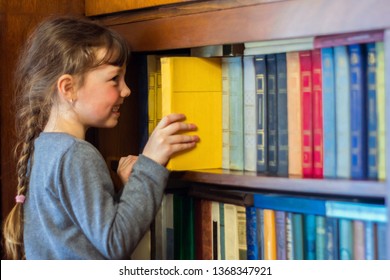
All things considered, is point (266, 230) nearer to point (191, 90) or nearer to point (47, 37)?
point (191, 90)

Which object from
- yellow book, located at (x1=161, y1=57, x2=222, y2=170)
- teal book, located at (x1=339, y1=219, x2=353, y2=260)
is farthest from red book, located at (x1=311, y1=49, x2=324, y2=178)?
yellow book, located at (x1=161, y1=57, x2=222, y2=170)

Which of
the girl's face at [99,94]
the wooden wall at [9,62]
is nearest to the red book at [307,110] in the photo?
the girl's face at [99,94]

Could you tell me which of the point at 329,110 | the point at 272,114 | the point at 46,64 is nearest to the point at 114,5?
the point at 46,64

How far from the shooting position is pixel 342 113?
1.32 metres

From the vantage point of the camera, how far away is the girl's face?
4.91ft

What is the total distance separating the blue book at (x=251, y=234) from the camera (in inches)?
59.0

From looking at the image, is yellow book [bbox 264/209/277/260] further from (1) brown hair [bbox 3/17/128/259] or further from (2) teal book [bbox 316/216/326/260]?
(1) brown hair [bbox 3/17/128/259]

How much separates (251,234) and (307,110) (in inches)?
12.3

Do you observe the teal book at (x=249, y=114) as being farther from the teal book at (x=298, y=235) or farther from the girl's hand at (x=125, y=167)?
the girl's hand at (x=125, y=167)

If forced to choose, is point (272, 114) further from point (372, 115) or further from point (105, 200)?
point (105, 200)

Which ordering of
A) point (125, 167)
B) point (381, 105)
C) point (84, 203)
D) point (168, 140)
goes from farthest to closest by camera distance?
1. point (125, 167)
2. point (168, 140)
3. point (84, 203)
4. point (381, 105)

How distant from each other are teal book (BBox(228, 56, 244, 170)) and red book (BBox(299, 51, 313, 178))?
16 cm

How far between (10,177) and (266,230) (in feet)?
2.15

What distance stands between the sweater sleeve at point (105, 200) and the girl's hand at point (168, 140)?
3 centimetres
